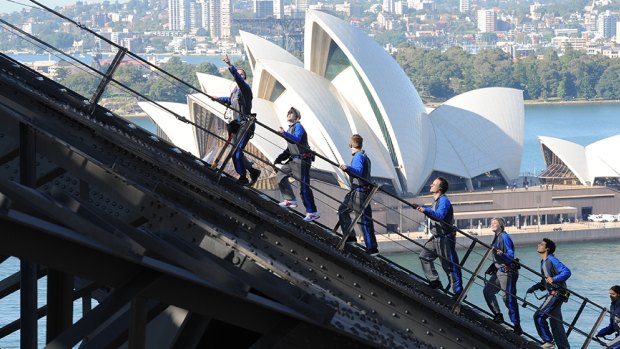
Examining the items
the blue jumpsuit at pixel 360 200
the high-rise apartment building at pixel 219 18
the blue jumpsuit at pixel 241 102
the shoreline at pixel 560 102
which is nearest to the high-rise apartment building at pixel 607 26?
the high-rise apartment building at pixel 219 18

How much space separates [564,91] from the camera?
84375 millimetres

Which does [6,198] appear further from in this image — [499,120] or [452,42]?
[452,42]

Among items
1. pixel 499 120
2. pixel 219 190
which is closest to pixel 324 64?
pixel 499 120

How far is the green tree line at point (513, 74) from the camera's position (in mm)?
84312

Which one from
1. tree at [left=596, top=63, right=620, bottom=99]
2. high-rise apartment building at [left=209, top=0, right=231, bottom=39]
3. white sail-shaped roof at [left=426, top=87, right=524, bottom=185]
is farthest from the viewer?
high-rise apartment building at [left=209, top=0, right=231, bottom=39]

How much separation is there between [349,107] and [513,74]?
52.9m

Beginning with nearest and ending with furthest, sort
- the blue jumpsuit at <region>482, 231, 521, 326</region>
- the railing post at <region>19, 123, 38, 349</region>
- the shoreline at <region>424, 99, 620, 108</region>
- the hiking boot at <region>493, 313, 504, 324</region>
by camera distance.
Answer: the railing post at <region>19, 123, 38, 349</region>, the hiking boot at <region>493, 313, 504, 324</region>, the blue jumpsuit at <region>482, 231, 521, 326</region>, the shoreline at <region>424, 99, 620, 108</region>

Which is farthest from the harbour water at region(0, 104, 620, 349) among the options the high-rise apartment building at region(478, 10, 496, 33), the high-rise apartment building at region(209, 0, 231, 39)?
the high-rise apartment building at region(478, 10, 496, 33)

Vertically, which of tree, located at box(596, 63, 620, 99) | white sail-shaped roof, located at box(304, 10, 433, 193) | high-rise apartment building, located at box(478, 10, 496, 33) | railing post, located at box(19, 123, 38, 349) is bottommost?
tree, located at box(596, 63, 620, 99)

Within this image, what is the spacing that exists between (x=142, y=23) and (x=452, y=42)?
1318 inches

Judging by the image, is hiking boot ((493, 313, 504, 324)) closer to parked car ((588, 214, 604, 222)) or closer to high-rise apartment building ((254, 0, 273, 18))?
parked car ((588, 214, 604, 222))

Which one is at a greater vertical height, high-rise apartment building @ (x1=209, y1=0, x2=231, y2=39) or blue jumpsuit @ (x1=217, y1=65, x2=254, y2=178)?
blue jumpsuit @ (x1=217, y1=65, x2=254, y2=178)

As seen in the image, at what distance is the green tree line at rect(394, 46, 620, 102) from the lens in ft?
277

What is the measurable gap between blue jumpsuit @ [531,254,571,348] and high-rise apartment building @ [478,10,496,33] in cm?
15831
